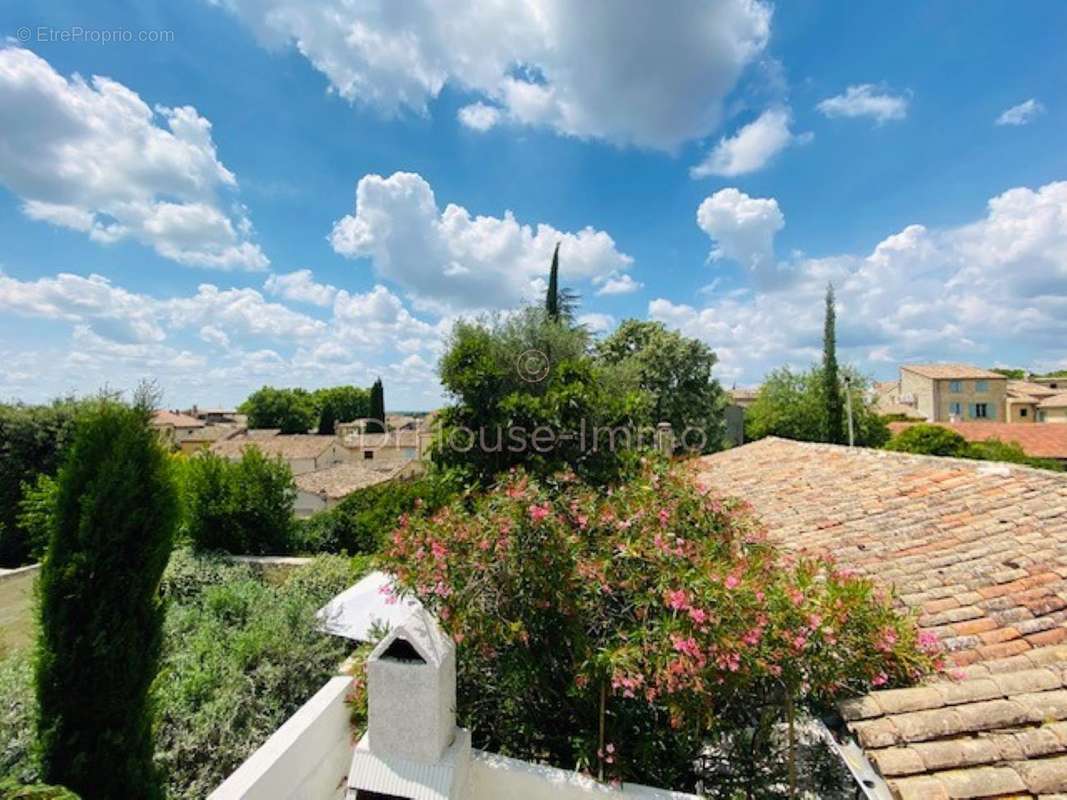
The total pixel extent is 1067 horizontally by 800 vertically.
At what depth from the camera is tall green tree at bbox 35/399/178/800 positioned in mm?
3844

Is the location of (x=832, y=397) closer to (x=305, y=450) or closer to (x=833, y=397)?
(x=833, y=397)

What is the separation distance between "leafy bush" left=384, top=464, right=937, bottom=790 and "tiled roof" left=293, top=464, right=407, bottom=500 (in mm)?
26034

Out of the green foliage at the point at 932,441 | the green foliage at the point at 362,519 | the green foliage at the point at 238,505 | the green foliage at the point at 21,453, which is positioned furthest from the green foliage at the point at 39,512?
the green foliage at the point at 932,441

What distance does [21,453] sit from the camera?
808 inches

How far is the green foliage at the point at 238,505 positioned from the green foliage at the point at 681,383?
2099cm

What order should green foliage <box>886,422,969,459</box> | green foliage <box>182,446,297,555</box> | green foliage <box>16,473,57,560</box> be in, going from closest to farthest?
green foliage <box>16,473,57,560</box> → green foliage <box>182,446,297,555</box> → green foliage <box>886,422,969,459</box>

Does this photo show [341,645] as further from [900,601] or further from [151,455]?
[900,601]

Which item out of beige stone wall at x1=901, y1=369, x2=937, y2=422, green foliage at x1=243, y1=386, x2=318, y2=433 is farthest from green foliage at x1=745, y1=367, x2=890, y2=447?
green foliage at x1=243, y1=386, x2=318, y2=433

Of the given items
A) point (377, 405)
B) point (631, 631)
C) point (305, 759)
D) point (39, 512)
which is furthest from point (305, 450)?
point (631, 631)

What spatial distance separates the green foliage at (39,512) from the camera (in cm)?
431

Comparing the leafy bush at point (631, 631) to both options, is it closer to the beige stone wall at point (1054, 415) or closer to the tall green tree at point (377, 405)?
the tall green tree at point (377, 405)

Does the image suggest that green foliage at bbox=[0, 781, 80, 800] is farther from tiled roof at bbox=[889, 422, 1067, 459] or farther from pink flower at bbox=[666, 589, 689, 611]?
tiled roof at bbox=[889, 422, 1067, 459]

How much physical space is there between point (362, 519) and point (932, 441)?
33.2 meters

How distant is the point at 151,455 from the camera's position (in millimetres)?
4566
